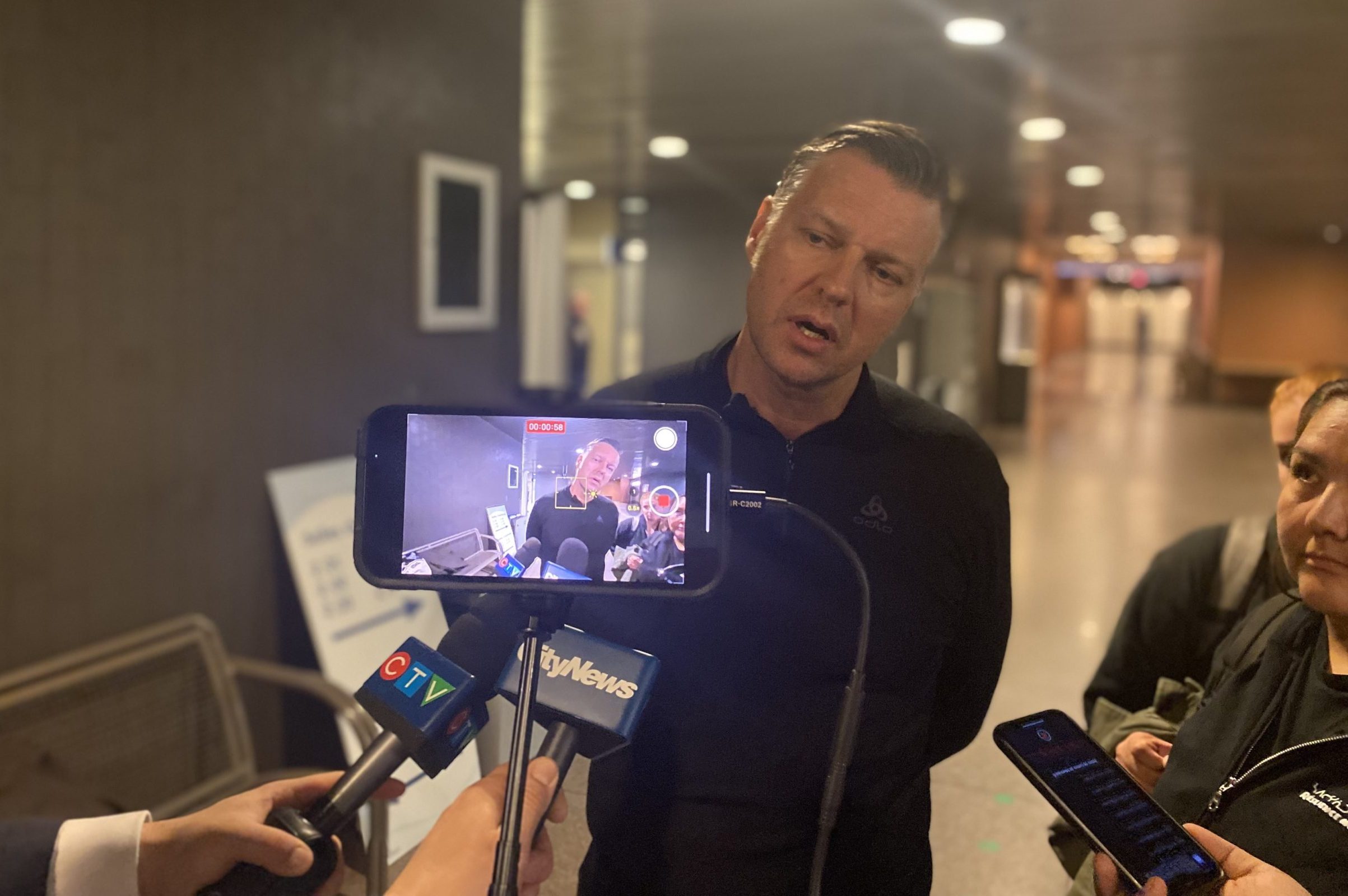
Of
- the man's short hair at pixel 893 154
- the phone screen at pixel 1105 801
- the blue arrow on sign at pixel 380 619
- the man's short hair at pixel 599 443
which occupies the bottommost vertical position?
the blue arrow on sign at pixel 380 619

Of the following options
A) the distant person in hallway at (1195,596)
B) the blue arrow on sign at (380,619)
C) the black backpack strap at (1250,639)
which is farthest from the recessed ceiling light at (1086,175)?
the black backpack strap at (1250,639)

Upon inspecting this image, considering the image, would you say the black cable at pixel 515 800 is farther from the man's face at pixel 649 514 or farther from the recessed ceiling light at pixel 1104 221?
→ the recessed ceiling light at pixel 1104 221

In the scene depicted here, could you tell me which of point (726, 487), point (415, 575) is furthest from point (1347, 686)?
point (415, 575)

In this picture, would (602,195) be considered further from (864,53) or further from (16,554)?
(16,554)

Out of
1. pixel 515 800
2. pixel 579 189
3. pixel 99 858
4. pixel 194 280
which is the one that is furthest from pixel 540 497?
pixel 579 189

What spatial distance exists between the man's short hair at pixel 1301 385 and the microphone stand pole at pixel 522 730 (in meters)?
1.05

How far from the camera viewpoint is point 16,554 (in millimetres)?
2232

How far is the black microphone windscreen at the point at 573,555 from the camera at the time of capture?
747 mm

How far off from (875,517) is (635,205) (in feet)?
34.0

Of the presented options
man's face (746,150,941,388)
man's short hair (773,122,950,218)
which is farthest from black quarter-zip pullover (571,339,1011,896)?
man's short hair (773,122,950,218)

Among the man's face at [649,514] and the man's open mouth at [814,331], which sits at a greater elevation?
the man's open mouth at [814,331]

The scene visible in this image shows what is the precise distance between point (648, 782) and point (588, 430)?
45cm

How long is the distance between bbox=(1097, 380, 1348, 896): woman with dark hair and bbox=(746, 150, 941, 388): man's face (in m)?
0.40

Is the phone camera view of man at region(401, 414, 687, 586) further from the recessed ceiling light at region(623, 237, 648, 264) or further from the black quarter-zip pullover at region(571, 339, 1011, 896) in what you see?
the recessed ceiling light at region(623, 237, 648, 264)
